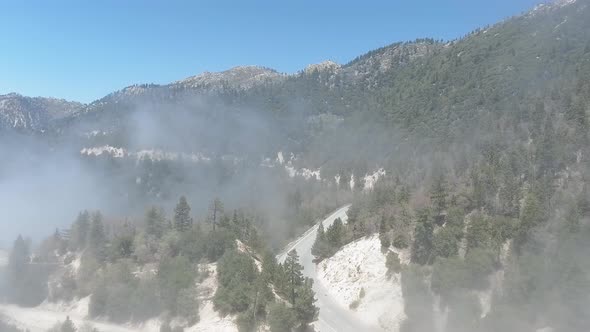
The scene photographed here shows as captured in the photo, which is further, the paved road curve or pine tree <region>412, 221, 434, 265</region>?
pine tree <region>412, 221, 434, 265</region>

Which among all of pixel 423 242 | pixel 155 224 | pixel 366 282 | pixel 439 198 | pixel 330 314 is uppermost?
pixel 439 198

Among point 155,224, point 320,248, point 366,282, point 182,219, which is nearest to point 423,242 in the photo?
point 366,282

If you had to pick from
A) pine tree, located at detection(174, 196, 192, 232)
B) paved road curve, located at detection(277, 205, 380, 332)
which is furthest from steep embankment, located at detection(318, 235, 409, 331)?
pine tree, located at detection(174, 196, 192, 232)

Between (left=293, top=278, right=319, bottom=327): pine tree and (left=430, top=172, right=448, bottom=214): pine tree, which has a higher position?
(left=430, top=172, right=448, bottom=214): pine tree

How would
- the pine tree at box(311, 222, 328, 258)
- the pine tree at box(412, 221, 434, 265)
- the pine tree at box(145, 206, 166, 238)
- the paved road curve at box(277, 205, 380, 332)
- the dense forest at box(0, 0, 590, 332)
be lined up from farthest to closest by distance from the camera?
the pine tree at box(145, 206, 166, 238) → the pine tree at box(311, 222, 328, 258) → the pine tree at box(412, 221, 434, 265) → the paved road curve at box(277, 205, 380, 332) → the dense forest at box(0, 0, 590, 332)

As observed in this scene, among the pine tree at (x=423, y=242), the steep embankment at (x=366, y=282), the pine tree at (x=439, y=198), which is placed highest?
the pine tree at (x=439, y=198)

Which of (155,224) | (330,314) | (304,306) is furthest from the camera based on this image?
(155,224)

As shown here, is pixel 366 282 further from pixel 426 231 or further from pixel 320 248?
pixel 320 248

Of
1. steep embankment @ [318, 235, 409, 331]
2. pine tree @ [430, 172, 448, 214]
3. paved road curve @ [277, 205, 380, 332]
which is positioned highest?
pine tree @ [430, 172, 448, 214]

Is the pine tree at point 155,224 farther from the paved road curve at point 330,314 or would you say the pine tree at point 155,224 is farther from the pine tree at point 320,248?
the pine tree at point 320,248

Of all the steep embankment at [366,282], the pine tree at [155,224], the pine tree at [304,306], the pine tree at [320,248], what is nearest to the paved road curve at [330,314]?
the steep embankment at [366,282]

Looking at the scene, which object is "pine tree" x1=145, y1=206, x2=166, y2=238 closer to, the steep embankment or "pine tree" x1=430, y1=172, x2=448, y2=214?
the steep embankment

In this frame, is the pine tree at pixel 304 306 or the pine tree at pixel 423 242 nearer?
the pine tree at pixel 304 306
